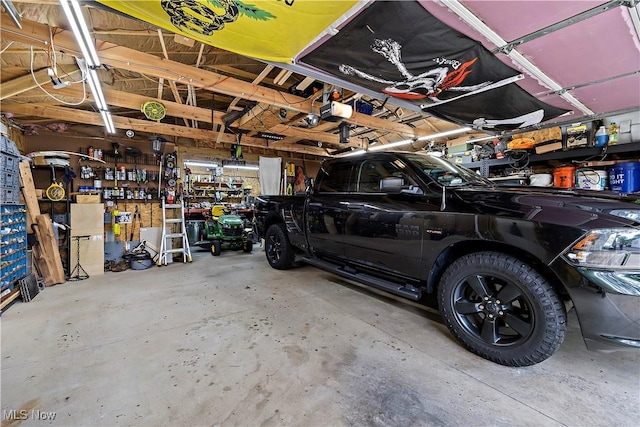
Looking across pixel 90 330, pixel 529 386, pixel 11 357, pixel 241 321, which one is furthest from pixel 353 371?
pixel 11 357

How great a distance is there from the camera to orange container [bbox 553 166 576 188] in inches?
166

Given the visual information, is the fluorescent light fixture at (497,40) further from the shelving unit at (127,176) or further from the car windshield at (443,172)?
the shelving unit at (127,176)

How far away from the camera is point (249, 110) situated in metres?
5.02

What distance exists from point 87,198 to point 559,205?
21.0 feet

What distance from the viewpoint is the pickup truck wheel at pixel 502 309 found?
5.59 ft

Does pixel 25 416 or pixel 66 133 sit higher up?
pixel 66 133

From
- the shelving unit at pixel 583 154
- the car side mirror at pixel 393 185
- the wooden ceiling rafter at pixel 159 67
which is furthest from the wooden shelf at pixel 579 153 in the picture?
the car side mirror at pixel 393 185

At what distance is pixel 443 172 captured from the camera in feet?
8.57

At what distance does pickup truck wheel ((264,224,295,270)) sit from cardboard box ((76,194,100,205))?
3156mm

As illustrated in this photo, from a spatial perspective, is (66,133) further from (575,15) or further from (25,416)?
(575,15)

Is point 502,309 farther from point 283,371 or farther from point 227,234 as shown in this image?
point 227,234

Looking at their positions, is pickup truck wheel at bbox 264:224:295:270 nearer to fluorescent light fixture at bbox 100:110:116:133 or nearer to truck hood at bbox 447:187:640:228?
truck hood at bbox 447:187:640:228

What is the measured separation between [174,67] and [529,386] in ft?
14.7

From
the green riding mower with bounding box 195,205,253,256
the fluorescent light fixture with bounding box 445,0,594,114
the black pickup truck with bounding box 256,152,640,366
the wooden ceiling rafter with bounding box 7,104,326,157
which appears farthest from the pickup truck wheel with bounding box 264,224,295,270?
the fluorescent light fixture with bounding box 445,0,594,114
